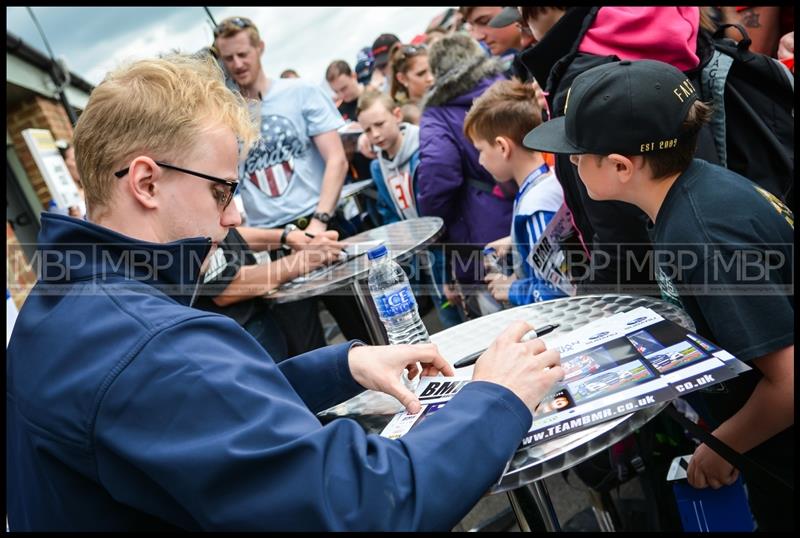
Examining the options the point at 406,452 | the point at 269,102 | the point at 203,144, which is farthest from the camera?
the point at 269,102

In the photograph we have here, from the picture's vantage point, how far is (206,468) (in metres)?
0.90

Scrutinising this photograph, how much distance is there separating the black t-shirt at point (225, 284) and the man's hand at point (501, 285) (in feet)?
3.94

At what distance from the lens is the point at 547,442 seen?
3.71 feet

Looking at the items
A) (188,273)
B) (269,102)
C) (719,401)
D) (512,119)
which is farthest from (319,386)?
(269,102)

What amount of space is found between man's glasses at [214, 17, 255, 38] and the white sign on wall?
5.09 metres

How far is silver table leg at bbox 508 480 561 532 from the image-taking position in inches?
57.0

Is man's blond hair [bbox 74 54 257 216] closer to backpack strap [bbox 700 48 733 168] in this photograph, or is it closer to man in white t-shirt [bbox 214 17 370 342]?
backpack strap [bbox 700 48 733 168]

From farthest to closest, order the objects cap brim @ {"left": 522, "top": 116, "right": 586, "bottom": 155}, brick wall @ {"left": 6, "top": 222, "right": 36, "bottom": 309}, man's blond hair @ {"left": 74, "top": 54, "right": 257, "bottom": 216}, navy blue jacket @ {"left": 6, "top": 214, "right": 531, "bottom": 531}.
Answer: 1. brick wall @ {"left": 6, "top": 222, "right": 36, "bottom": 309}
2. cap brim @ {"left": 522, "top": 116, "right": 586, "bottom": 155}
3. man's blond hair @ {"left": 74, "top": 54, "right": 257, "bottom": 216}
4. navy blue jacket @ {"left": 6, "top": 214, "right": 531, "bottom": 531}

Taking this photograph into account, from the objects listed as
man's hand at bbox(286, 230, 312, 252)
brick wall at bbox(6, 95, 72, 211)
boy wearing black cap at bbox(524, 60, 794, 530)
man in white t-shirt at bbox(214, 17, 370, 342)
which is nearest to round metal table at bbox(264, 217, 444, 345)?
man's hand at bbox(286, 230, 312, 252)

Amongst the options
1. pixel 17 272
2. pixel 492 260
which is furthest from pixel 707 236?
pixel 17 272

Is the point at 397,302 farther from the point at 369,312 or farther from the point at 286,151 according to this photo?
the point at 286,151

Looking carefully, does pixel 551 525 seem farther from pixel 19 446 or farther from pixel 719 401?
pixel 19 446

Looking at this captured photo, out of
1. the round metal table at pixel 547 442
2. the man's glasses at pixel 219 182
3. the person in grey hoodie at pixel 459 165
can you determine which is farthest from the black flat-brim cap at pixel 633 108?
the person in grey hoodie at pixel 459 165

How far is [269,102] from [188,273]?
9.05 ft
